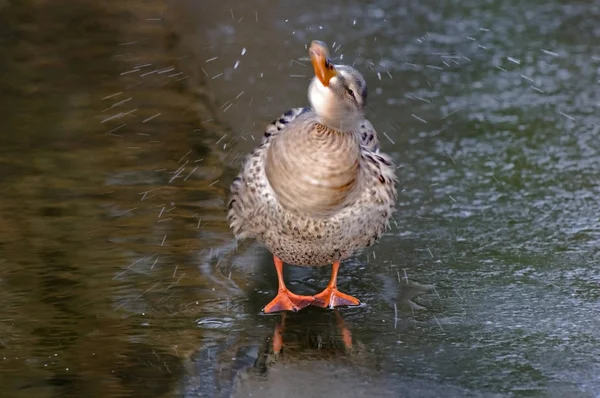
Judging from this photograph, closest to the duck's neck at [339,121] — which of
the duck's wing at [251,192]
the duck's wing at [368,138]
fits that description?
the duck's wing at [251,192]

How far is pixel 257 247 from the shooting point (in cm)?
525

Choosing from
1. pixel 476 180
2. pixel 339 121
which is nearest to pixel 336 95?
pixel 339 121

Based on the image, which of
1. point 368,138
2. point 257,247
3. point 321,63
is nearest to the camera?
point 321,63

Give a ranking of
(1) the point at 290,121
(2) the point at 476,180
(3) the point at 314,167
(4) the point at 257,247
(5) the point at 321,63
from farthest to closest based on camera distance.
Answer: (2) the point at 476,180, (4) the point at 257,247, (1) the point at 290,121, (3) the point at 314,167, (5) the point at 321,63

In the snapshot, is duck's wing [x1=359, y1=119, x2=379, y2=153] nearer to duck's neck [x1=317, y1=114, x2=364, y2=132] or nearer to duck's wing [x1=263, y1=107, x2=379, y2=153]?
duck's wing [x1=263, y1=107, x2=379, y2=153]

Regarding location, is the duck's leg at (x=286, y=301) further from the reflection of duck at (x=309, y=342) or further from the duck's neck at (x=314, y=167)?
the duck's neck at (x=314, y=167)

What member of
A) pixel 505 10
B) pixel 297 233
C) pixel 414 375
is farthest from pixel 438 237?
pixel 505 10

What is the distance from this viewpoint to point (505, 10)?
10398mm

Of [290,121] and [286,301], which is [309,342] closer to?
[286,301]

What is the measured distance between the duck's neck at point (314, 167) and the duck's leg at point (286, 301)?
480 mm

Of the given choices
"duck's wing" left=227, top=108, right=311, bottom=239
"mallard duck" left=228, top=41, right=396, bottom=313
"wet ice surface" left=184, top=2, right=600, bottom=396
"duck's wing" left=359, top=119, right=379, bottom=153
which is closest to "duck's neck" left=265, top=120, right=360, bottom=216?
"mallard duck" left=228, top=41, right=396, bottom=313

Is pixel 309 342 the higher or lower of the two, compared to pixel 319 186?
lower

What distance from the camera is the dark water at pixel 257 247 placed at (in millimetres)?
3875

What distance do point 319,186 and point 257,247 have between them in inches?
49.2
